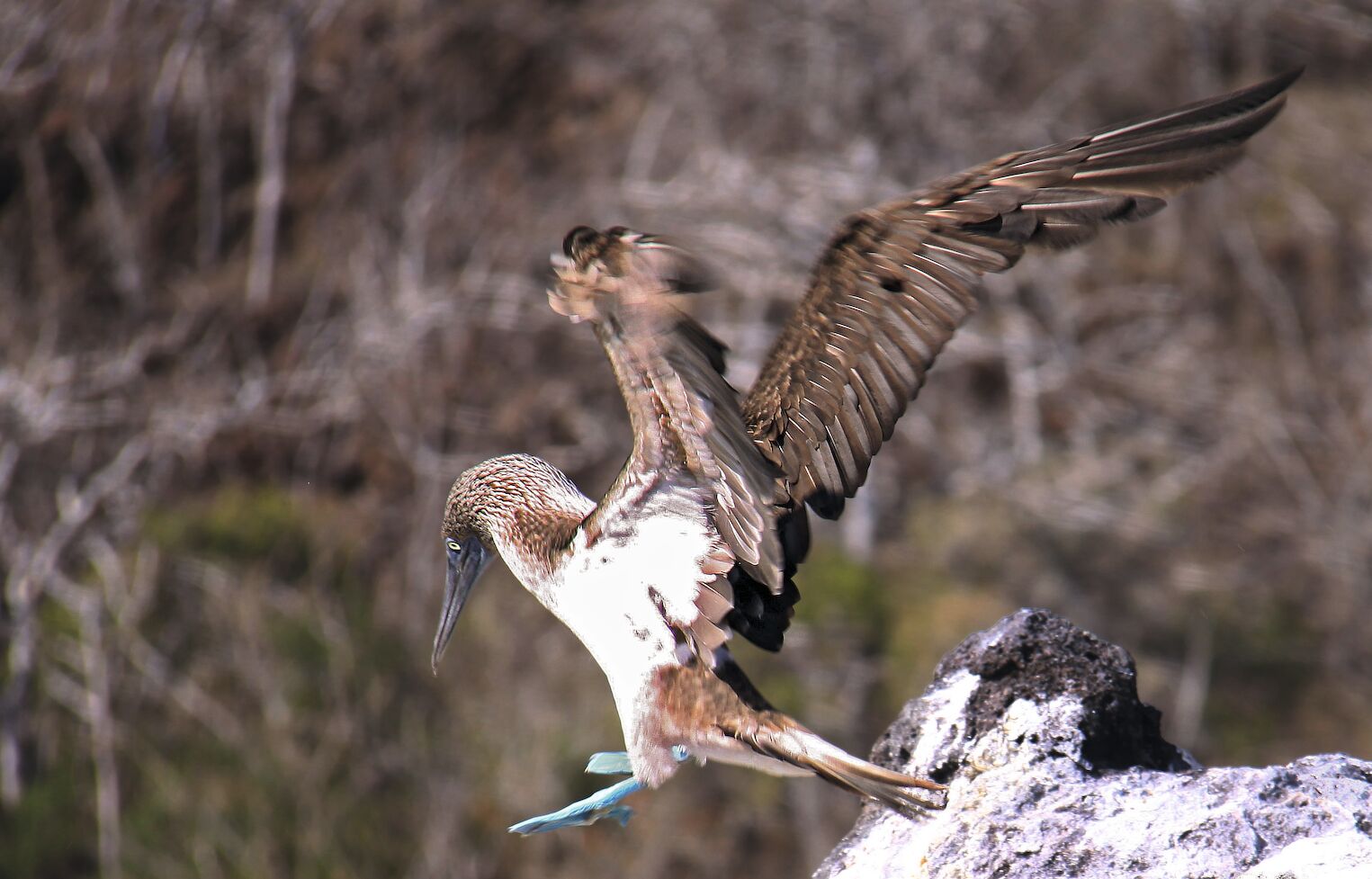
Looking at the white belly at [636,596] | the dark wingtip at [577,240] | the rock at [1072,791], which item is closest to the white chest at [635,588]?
the white belly at [636,596]

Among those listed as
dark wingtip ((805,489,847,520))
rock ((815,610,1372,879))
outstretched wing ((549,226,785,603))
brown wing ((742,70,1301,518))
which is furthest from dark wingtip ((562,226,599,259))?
rock ((815,610,1372,879))

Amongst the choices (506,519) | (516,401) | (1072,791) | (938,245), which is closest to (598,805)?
(506,519)

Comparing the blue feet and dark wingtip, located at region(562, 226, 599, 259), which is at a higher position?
dark wingtip, located at region(562, 226, 599, 259)

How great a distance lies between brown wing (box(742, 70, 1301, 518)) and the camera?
2.89 meters

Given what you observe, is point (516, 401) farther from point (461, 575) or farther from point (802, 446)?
point (802, 446)

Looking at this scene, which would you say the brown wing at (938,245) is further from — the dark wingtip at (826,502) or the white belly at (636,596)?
the white belly at (636,596)

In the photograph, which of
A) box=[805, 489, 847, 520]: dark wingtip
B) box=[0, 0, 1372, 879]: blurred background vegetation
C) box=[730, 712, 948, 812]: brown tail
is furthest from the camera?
box=[0, 0, 1372, 879]: blurred background vegetation

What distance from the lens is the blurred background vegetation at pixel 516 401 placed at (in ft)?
30.0

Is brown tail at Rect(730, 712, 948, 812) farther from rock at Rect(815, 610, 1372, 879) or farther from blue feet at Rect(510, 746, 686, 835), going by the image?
blue feet at Rect(510, 746, 686, 835)

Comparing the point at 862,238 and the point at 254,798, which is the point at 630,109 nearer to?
the point at 254,798

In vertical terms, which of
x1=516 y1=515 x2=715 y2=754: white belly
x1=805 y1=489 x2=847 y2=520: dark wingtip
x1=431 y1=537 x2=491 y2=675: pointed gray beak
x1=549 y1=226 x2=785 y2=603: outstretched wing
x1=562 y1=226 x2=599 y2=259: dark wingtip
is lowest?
x1=431 y1=537 x2=491 y2=675: pointed gray beak

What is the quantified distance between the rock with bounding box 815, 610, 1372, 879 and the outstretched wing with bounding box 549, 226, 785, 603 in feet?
1.52

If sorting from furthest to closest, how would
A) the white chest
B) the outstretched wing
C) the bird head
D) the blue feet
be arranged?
the bird head < the blue feet < the white chest < the outstretched wing

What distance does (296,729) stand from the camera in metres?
8.91
